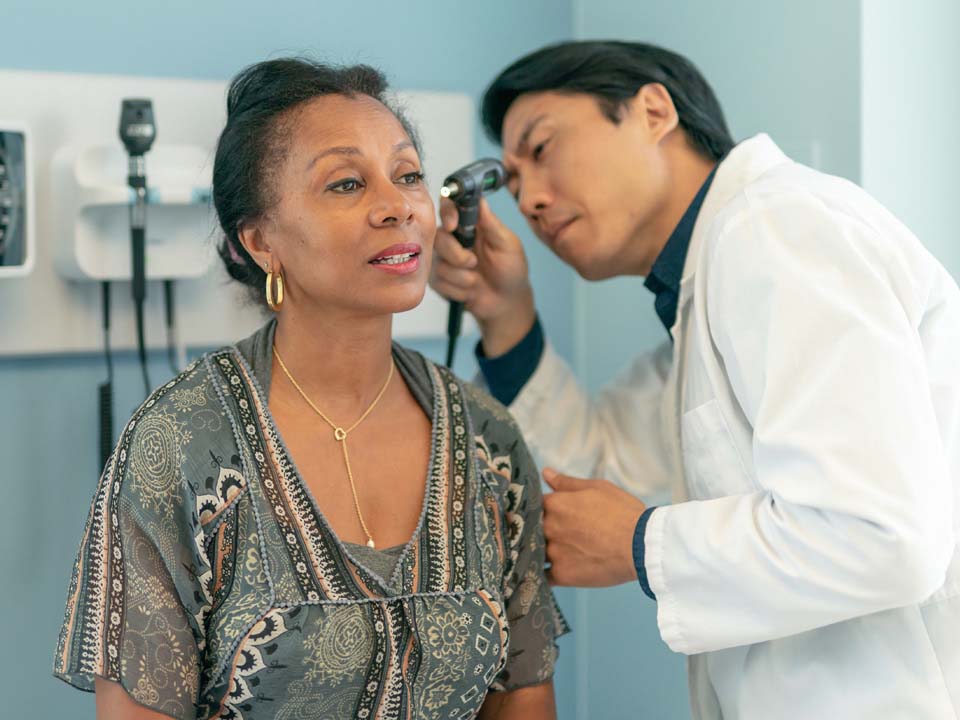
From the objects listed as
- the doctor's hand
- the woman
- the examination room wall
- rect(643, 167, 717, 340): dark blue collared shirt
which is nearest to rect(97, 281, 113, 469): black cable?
the examination room wall

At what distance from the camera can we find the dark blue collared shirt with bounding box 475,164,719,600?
4.12 ft

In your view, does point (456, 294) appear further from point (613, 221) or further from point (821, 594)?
point (821, 594)

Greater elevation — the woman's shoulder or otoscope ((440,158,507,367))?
otoscope ((440,158,507,367))

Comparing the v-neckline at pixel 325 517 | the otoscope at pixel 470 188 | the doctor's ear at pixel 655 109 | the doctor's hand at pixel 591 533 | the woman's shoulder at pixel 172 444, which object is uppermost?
the doctor's ear at pixel 655 109

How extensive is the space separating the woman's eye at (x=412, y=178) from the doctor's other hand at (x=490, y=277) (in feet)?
0.87

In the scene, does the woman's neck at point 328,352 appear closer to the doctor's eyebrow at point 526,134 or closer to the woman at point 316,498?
the woman at point 316,498

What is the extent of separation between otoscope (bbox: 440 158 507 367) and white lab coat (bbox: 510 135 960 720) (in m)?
0.30

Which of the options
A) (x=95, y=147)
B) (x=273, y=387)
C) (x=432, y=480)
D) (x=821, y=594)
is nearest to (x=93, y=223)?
(x=95, y=147)

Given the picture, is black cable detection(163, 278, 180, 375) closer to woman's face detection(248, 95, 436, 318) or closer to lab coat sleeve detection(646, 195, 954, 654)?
woman's face detection(248, 95, 436, 318)

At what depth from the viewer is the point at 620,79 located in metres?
1.47

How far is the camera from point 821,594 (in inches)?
43.4

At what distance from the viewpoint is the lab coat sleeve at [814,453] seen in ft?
3.46

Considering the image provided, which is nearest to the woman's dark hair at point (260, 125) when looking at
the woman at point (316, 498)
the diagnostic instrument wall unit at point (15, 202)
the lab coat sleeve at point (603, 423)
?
the woman at point (316, 498)

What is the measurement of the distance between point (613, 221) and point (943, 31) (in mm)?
564
